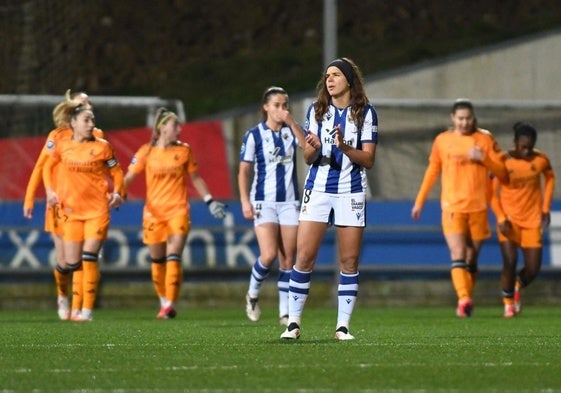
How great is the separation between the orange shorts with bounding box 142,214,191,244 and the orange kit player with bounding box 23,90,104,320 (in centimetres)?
95

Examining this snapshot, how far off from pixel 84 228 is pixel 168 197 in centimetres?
128

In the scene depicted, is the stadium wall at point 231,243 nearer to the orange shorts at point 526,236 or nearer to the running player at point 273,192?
the orange shorts at point 526,236

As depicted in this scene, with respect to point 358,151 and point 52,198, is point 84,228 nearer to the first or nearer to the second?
point 52,198

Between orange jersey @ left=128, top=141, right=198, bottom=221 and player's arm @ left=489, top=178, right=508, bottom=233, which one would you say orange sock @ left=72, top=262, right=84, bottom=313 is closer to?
orange jersey @ left=128, top=141, right=198, bottom=221

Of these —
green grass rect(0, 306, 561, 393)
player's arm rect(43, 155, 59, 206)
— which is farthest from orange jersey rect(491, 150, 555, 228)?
player's arm rect(43, 155, 59, 206)

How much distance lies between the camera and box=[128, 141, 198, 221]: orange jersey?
16.7 meters

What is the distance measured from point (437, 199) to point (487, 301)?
144 centimetres

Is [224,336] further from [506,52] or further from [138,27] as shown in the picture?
[138,27]

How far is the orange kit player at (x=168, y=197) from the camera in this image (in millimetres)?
16641

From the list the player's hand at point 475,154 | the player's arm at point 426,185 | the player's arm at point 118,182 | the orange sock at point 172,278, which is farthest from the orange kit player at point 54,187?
the player's hand at point 475,154

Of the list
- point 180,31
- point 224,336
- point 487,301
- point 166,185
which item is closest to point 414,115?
point 487,301

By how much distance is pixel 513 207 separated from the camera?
17.4 m

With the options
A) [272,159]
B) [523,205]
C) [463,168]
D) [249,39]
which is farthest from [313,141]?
[249,39]

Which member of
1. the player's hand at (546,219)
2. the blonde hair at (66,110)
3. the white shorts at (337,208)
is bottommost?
the white shorts at (337,208)
